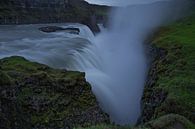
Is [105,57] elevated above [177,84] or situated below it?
below

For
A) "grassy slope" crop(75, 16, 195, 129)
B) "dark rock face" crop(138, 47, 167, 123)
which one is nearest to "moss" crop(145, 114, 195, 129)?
"grassy slope" crop(75, 16, 195, 129)

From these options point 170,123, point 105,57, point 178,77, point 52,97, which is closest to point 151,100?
point 178,77

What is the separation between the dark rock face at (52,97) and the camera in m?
17.2

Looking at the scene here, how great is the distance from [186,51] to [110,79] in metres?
5.27

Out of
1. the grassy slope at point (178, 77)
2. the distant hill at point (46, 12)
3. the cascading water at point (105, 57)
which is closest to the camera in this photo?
the grassy slope at point (178, 77)

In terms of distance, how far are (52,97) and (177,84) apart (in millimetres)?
6112

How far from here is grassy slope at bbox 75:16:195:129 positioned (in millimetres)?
11625

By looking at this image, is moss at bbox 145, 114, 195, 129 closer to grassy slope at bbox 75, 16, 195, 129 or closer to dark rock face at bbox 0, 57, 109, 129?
grassy slope at bbox 75, 16, 195, 129

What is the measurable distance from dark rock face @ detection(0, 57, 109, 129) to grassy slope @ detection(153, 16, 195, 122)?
3.11 meters

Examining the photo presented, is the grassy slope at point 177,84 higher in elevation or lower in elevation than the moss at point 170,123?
lower

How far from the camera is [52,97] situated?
1836 cm

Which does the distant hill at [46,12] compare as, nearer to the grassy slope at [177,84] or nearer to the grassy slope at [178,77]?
the grassy slope at [178,77]

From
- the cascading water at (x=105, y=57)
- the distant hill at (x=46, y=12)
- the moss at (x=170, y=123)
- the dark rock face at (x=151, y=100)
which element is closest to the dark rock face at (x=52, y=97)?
the dark rock face at (x=151, y=100)

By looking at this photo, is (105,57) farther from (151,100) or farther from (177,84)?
(177,84)
